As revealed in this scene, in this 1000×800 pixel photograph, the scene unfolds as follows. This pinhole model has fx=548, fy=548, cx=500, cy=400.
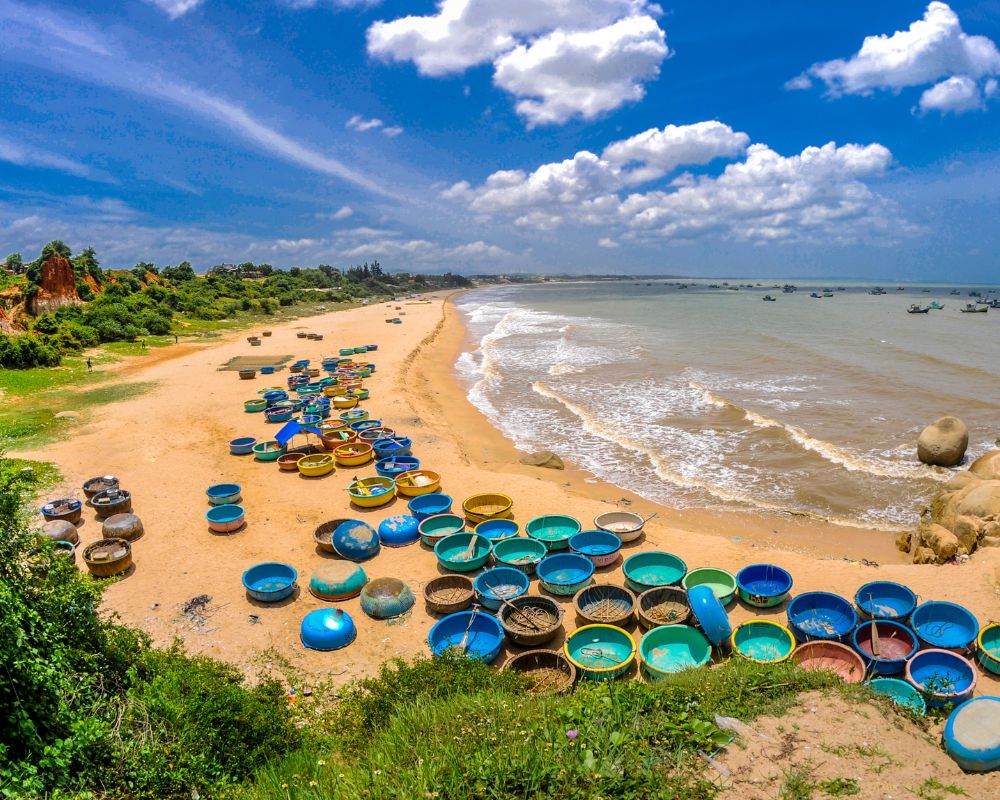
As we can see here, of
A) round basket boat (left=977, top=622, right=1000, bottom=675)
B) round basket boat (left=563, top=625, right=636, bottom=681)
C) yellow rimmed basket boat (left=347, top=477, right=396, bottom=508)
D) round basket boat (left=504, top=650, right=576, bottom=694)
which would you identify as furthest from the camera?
yellow rimmed basket boat (left=347, top=477, right=396, bottom=508)

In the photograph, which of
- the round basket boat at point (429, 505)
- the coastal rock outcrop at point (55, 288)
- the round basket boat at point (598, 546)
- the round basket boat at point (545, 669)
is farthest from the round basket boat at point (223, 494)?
the coastal rock outcrop at point (55, 288)

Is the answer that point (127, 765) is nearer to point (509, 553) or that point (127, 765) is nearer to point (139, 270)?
point (509, 553)

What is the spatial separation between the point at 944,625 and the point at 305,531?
534 inches

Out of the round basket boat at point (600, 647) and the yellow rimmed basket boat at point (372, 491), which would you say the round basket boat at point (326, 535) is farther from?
the round basket boat at point (600, 647)

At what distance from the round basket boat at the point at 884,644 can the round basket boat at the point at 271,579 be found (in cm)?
1026

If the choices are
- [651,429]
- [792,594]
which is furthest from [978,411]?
[792,594]

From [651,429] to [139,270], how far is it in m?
75.2

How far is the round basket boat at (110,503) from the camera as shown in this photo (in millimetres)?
13844

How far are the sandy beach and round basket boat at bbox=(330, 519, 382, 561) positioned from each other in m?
→ 0.42

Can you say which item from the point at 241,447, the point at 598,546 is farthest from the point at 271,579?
the point at 241,447

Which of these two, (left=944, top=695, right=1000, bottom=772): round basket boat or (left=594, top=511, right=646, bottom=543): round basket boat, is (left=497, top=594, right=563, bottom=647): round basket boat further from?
(left=944, top=695, right=1000, bottom=772): round basket boat

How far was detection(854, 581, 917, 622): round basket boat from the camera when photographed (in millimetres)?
10172

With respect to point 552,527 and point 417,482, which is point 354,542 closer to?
point 417,482

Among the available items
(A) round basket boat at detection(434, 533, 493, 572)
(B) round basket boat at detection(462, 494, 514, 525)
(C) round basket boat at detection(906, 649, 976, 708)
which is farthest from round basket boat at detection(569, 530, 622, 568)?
(C) round basket boat at detection(906, 649, 976, 708)
